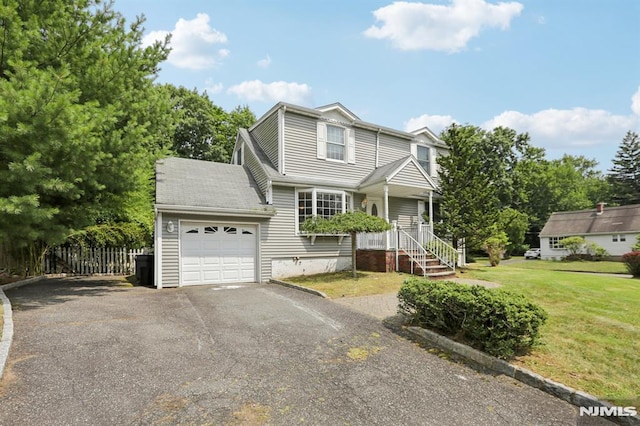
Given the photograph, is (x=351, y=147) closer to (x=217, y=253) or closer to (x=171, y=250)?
(x=217, y=253)

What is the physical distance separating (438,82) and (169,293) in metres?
11.2

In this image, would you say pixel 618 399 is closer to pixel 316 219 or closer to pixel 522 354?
pixel 522 354

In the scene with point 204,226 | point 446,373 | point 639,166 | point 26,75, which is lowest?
point 446,373

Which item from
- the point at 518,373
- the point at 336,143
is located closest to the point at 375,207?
the point at 336,143

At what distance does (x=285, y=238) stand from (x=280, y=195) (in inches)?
67.8

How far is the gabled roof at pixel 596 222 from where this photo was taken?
30.4 meters

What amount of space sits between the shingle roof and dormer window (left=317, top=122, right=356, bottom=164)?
336 centimetres

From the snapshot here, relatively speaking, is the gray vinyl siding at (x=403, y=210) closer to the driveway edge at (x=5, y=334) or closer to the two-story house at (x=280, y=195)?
the two-story house at (x=280, y=195)

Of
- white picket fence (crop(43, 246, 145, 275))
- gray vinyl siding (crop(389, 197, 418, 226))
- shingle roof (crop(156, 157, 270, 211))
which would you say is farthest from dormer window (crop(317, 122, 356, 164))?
white picket fence (crop(43, 246, 145, 275))

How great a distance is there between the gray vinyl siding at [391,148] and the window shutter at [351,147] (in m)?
1.54

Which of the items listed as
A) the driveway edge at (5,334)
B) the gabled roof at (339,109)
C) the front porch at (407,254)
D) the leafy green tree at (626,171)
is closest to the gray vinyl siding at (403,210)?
the front porch at (407,254)

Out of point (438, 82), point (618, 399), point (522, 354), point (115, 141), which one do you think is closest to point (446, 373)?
point (522, 354)

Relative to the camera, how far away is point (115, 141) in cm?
812

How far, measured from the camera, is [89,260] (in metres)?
14.0
